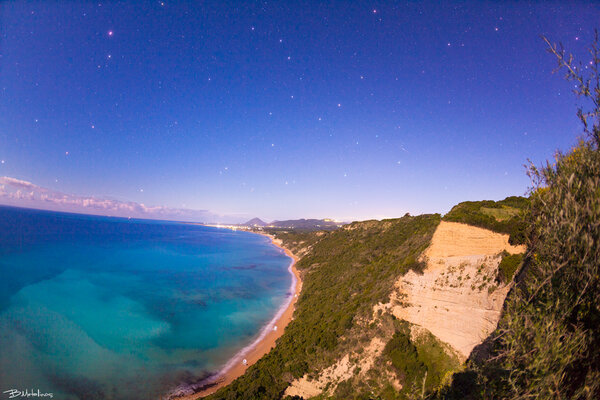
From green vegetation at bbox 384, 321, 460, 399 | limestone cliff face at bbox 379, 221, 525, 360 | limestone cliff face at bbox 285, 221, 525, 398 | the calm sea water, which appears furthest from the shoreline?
limestone cliff face at bbox 379, 221, 525, 360

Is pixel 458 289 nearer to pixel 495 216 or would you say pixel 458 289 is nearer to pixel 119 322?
pixel 495 216

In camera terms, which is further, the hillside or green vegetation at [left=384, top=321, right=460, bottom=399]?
the hillside

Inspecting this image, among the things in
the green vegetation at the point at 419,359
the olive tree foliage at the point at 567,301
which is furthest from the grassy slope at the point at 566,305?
the green vegetation at the point at 419,359

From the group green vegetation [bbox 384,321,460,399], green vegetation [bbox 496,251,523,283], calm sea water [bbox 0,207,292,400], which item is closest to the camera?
green vegetation [bbox 496,251,523,283]

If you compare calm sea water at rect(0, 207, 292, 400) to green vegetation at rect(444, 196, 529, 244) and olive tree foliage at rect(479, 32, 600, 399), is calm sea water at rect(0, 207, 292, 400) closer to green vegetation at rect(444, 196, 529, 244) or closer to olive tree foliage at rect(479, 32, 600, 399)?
olive tree foliage at rect(479, 32, 600, 399)

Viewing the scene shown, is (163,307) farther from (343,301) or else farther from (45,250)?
(45,250)

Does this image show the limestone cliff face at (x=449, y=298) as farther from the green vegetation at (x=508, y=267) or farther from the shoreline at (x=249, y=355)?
the shoreline at (x=249, y=355)

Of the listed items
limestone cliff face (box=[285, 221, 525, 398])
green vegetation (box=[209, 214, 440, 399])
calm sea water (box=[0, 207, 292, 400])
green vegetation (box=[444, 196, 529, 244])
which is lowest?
calm sea water (box=[0, 207, 292, 400])

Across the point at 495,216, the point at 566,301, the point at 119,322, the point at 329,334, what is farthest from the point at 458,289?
the point at 119,322
